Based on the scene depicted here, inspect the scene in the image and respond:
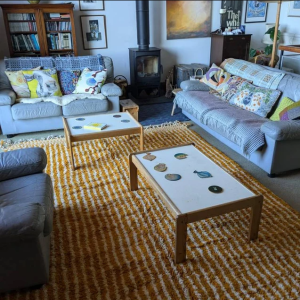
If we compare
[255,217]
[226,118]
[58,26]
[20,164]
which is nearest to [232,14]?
[58,26]

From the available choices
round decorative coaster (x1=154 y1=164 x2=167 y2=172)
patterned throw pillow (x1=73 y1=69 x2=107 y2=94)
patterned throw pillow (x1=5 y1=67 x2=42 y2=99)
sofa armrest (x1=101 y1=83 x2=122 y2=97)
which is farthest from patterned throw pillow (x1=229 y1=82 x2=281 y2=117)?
patterned throw pillow (x1=5 y1=67 x2=42 y2=99)

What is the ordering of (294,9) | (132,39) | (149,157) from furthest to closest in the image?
1. (294,9)
2. (132,39)
3. (149,157)

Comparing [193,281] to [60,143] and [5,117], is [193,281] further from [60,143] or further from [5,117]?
[5,117]

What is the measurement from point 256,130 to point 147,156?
1.04m

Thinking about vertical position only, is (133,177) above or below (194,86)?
below

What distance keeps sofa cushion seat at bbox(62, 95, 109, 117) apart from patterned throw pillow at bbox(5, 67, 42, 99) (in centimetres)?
56

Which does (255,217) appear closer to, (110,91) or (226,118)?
(226,118)

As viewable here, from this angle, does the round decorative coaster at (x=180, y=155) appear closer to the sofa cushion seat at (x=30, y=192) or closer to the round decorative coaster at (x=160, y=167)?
the round decorative coaster at (x=160, y=167)

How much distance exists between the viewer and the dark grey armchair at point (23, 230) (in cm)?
137

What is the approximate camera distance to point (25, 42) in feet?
14.2

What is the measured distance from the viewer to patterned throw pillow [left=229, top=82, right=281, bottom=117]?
123 inches

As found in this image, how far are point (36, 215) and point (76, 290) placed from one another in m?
0.48

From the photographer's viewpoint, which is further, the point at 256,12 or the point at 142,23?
the point at 256,12

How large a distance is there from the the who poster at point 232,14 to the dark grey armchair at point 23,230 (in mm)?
4662
